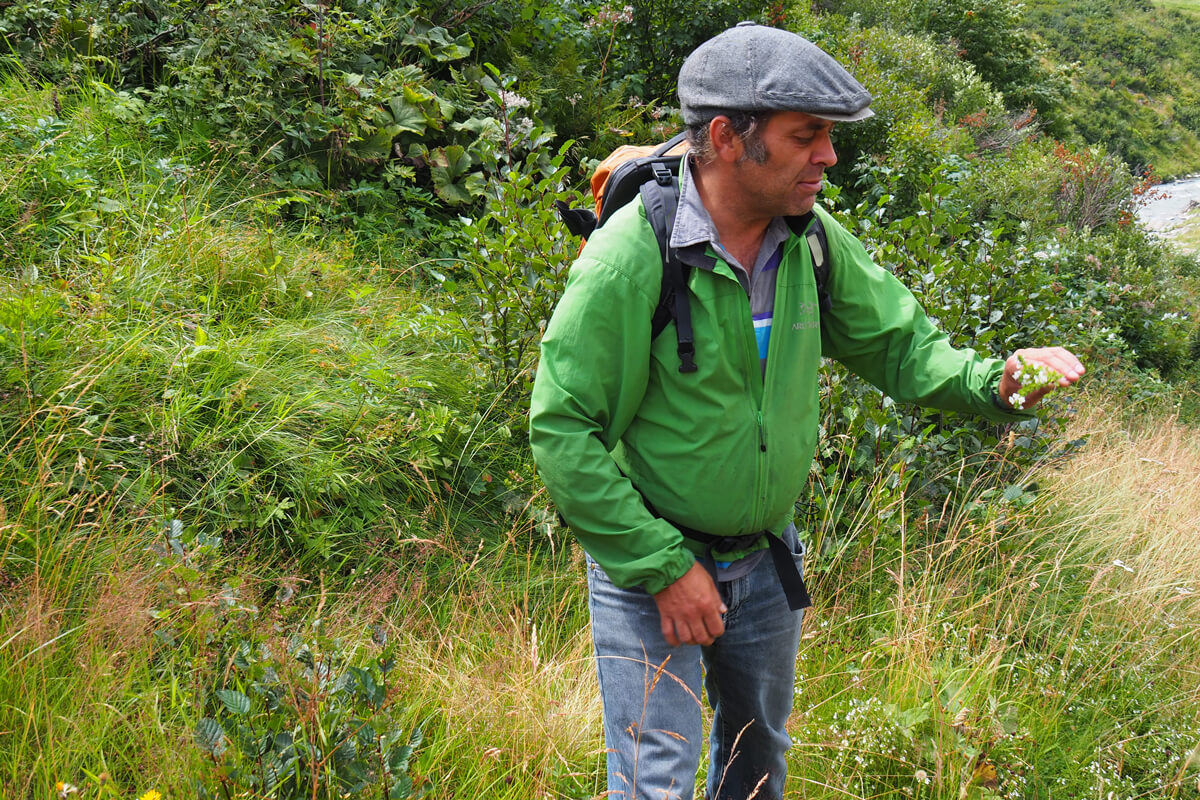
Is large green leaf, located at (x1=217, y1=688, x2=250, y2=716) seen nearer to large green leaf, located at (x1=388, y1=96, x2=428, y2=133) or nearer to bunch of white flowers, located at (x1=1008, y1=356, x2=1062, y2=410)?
bunch of white flowers, located at (x1=1008, y1=356, x2=1062, y2=410)

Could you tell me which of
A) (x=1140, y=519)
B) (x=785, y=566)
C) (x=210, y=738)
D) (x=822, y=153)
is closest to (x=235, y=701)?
(x=210, y=738)

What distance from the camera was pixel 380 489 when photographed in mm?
3875


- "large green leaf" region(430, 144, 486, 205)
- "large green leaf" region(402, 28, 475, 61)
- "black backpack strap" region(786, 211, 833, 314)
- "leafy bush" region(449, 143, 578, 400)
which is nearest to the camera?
"black backpack strap" region(786, 211, 833, 314)

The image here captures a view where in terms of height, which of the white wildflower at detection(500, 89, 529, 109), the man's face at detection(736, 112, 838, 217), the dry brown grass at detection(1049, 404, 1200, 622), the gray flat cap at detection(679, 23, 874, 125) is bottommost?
the dry brown grass at detection(1049, 404, 1200, 622)

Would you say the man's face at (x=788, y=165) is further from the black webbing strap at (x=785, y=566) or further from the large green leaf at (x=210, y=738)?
the large green leaf at (x=210, y=738)

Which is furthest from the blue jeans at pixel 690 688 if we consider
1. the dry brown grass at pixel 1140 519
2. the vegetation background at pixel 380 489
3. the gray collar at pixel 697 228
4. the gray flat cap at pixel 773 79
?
the dry brown grass at pixel 1140 519

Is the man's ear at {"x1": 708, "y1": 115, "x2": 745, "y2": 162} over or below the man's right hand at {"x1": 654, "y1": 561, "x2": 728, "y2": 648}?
over

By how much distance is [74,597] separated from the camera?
2891 millimetres

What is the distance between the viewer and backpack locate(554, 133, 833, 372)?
1983 mm

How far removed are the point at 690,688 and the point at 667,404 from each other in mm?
696

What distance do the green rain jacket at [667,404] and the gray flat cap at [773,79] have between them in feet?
1.04

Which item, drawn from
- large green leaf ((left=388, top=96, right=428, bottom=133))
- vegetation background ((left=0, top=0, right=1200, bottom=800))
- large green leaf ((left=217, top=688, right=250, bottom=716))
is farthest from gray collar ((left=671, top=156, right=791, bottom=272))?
large green leaf ((left=388, top=96, right=428, bottom=133))

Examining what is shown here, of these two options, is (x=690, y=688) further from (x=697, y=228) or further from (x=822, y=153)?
(x=822, y=153)

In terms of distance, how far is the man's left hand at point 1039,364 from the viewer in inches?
81.5
